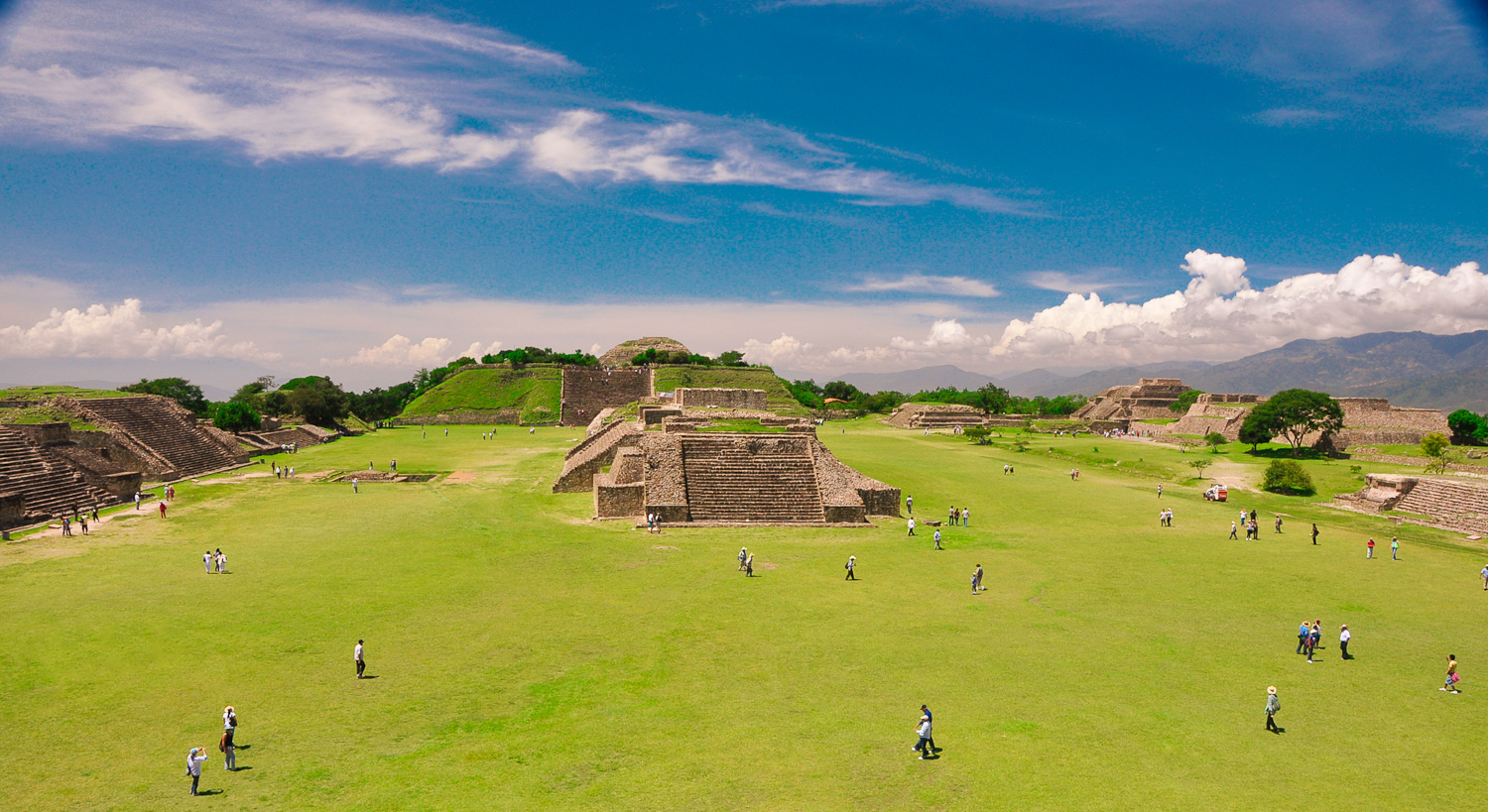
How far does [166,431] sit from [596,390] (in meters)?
48.2

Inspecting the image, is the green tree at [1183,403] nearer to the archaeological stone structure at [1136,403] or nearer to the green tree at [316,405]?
the archaeological stone structure at [1136,403]

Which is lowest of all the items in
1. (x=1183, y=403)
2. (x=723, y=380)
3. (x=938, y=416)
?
(x=938, y=416)

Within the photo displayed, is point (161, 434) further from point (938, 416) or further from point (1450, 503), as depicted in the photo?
point (938, 416)

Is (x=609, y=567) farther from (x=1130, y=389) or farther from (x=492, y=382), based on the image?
(x=1130, y=389)

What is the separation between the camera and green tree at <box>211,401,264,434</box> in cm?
4916

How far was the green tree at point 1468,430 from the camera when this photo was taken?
48656 millimetres

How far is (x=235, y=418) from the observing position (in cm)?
4938

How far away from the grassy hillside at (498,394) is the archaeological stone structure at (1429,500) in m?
69.6

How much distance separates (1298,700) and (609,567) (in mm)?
16686

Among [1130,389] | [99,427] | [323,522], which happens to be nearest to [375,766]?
[323,522]

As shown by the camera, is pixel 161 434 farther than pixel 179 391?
No

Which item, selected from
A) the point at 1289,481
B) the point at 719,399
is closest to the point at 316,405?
the point at 719,399

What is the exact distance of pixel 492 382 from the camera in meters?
83.9

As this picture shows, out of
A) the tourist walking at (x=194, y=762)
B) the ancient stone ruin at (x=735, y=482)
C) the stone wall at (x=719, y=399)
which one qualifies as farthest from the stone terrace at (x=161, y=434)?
the tourist walking at (x=194, y=762)
